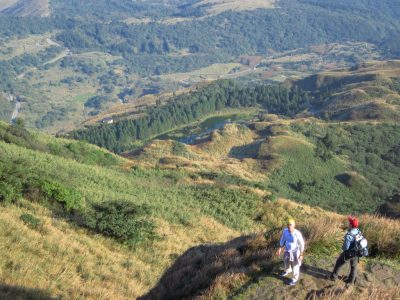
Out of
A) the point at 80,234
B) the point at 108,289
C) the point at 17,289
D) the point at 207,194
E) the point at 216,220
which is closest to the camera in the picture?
the point at 17,289

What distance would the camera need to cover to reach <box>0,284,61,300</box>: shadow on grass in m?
9.50

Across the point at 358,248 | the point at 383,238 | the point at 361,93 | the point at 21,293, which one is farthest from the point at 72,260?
the point at 361,93

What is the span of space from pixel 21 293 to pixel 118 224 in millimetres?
8420

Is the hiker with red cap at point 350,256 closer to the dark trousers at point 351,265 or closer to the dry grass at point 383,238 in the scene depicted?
the dark trousers at point 351,265

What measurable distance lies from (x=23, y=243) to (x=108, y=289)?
309 centimetres

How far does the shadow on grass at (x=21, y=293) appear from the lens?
950 cm

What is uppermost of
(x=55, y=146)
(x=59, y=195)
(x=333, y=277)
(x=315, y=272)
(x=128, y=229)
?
(x=333, y=277)

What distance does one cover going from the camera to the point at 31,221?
1557 cm

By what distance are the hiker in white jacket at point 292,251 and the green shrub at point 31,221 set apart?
30.7 feet

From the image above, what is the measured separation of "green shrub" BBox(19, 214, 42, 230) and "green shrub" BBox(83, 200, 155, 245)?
2.54 meters

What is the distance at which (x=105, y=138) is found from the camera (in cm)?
13412

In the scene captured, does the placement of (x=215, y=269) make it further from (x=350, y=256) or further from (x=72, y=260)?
(x=72, y=260)

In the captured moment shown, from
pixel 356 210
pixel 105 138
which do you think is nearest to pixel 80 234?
pixel 356 210

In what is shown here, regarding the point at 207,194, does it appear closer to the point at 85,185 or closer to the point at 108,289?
the point at 85,185
